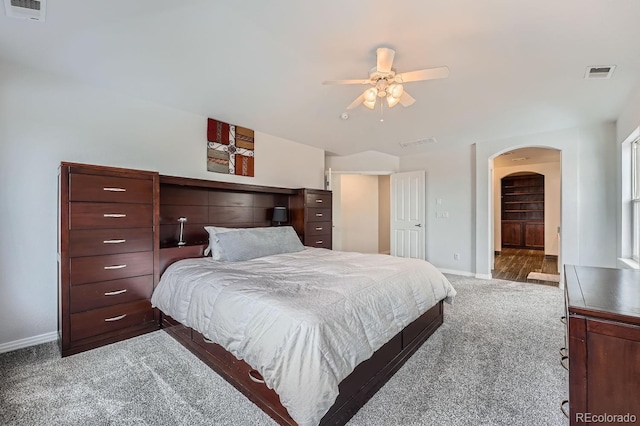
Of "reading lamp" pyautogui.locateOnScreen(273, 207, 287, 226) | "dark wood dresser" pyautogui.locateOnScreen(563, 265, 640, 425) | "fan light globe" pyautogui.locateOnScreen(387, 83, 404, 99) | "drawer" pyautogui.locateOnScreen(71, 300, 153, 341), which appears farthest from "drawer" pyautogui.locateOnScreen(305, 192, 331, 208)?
"dark wood dresser" pyautogui.locateOnScreen(563, 265, 640, 425)

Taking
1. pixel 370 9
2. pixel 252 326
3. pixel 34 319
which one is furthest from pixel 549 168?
pixel 34 319

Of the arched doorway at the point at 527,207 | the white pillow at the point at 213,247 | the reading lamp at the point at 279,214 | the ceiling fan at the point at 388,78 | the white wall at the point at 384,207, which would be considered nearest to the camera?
the ceiling fan at the point at 388,78

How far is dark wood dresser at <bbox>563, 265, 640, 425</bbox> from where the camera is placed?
3.18 ft

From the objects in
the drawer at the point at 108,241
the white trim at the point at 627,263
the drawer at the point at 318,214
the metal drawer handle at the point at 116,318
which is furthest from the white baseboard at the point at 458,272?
the metal drawer handle at the point at 116,318

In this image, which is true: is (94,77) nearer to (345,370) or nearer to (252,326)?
(252,326)

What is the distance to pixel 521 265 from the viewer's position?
20.3 ft

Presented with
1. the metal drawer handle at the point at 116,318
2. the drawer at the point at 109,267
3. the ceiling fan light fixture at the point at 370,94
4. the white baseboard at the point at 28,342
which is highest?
the ceiling fan light fixture at the point at 370,94

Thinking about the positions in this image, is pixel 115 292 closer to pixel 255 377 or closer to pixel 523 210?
pixel 255 377

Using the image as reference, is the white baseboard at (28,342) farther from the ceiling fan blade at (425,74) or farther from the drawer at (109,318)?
the ceiling fan blade at (425,74)

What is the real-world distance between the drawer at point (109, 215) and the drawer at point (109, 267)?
0.90 feet

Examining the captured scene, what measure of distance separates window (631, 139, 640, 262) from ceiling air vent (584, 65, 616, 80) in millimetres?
1022

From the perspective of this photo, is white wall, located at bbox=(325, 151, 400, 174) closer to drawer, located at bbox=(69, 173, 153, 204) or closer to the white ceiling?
the white ceiling

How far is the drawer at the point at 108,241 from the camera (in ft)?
7.63

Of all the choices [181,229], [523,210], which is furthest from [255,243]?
[523,210]
